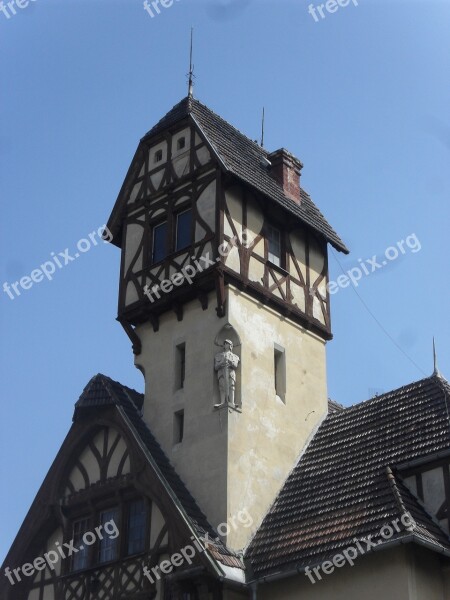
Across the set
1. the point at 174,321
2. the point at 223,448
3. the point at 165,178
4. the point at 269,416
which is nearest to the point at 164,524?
the point at 223,448

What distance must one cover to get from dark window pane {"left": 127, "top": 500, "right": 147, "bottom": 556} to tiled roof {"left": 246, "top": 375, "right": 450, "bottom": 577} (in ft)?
8.24

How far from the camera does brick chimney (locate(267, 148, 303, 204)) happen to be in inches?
1104

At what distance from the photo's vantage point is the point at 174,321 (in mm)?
25469

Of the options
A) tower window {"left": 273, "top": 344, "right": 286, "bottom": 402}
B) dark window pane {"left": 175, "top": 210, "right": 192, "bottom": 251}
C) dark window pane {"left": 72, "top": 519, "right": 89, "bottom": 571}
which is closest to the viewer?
dark window pane {"left": 72, "top": 519, "right": 89, "bottom": 571}

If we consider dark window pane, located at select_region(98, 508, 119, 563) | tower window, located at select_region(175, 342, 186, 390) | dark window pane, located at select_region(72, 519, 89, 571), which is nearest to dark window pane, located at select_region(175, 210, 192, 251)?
tower window, located at select_region(175, 342, 186, 390)

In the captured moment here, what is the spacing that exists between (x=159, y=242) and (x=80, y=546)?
7745 mm

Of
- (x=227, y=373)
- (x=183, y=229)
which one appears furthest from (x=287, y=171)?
(x=227, y=373)

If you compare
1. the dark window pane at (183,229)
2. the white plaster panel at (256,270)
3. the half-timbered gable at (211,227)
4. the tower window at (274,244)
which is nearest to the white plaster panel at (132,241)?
the half-timbered gable at (211,227)

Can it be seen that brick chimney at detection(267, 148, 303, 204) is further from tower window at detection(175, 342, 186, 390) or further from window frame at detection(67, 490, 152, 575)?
window frame at detection(67, 490, 152, 575)

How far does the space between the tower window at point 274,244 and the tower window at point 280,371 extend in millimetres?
2323

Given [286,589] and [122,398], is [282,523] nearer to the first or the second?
[286,589]

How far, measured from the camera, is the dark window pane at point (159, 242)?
2633 cm

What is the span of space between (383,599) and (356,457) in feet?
13.8

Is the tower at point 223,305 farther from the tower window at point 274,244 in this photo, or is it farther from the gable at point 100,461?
the gable at point 100,461
